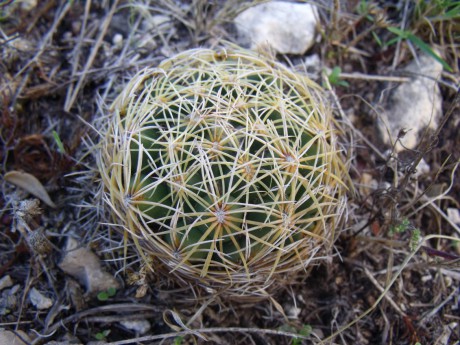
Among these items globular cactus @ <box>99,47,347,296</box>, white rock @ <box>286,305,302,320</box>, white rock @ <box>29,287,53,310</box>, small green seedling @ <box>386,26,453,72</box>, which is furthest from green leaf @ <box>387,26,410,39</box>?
white rock @ <box>29,287,53,310</box>

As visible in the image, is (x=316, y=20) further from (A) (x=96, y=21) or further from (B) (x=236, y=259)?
(B) (x=236, y=259)

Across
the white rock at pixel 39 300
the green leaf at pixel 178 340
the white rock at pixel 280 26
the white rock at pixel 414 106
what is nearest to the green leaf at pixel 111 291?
the white rock at pixel 39 300

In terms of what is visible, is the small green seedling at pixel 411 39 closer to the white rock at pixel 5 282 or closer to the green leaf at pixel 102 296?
the green leaf at pixel 102 296

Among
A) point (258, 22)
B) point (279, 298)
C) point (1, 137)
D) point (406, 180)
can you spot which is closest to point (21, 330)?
point (1, 137)

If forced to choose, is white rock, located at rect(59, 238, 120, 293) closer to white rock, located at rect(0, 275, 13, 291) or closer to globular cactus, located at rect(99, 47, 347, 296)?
white rock, located at rect(0, 275, 13, 291)

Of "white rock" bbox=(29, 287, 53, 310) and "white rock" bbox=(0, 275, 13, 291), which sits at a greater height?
"white rock" bbox=(0, 275, 13, 291)

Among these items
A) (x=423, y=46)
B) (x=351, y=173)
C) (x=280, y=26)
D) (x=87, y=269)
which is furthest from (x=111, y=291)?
(x=423, y=46)
